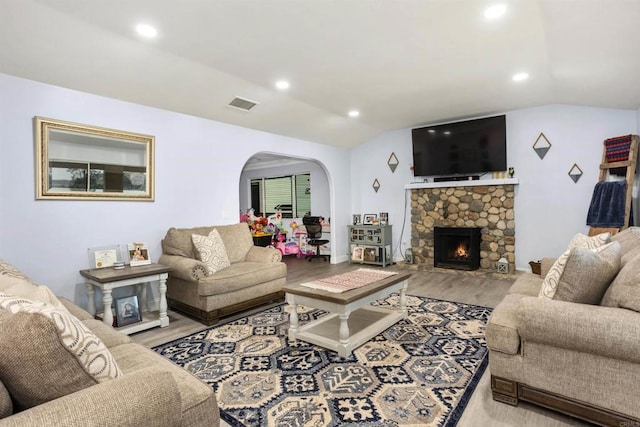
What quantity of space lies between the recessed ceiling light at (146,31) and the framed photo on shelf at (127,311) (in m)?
2.32

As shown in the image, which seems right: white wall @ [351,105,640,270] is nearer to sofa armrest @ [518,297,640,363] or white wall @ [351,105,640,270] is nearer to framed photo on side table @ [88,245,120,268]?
sofa armrest @ [518,297,640,363]

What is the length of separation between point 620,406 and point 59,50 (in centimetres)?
426

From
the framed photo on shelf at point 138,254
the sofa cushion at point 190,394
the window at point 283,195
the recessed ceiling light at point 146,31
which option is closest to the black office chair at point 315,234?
the window at point 283,195

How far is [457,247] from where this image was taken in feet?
18.4

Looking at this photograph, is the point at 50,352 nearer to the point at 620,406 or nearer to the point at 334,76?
the point at 620,406

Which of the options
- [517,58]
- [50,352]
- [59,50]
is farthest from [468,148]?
[50,352]

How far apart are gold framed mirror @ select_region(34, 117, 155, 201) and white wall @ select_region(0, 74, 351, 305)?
75mm

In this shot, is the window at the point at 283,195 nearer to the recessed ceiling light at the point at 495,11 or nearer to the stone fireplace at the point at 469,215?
the stone fireplace at the point at 469,215

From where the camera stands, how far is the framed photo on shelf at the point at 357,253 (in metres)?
6.33

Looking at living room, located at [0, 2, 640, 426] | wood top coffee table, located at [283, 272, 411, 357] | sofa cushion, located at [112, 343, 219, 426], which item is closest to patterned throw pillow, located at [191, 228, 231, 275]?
living room, located at [0, 2, 640, 426]

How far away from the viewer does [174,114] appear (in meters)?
3.97

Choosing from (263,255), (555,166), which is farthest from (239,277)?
(555,166)

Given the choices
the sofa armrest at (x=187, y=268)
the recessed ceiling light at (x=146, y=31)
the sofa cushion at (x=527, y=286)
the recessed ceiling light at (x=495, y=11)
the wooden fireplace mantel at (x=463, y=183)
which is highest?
the recessed ceiling light at (x=495, y=11)

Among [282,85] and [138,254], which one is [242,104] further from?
[138,254]
